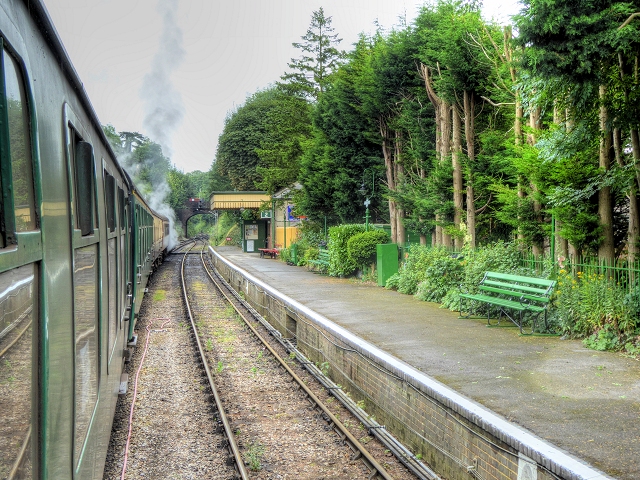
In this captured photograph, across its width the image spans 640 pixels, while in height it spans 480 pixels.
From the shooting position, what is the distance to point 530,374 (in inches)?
288

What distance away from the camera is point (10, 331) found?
1491 mm

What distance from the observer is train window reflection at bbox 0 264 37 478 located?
4.68ft

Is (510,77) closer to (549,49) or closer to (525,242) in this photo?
(525,242)

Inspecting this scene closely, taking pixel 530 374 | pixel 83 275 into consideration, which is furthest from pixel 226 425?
pixel 83 275

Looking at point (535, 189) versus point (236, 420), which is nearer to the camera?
point (236, 420)

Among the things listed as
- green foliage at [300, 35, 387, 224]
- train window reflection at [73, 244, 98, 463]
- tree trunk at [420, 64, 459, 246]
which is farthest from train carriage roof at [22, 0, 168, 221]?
green foliage at [300, 35, 387, 224]

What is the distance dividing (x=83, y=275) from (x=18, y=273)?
1602 millimetres

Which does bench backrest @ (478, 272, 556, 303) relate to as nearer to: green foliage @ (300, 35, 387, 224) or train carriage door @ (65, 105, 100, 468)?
train carriage door @ (65, 105, 100, 468)

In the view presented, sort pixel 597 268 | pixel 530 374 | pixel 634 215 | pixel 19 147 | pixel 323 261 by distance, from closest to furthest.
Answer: pixel 19 147 → pixel 530 374 → pixel 634 215 → pixel 597 268 → pixel 323 261

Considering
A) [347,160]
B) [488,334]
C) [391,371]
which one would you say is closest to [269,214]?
[347,160]

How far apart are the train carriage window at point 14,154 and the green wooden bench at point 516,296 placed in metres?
8.89

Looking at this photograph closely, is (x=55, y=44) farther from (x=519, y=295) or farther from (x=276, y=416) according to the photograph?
(x=519, y=295)

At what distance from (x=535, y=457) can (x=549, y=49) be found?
221 inches

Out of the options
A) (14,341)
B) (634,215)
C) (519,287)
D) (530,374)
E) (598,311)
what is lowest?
(530,374)
